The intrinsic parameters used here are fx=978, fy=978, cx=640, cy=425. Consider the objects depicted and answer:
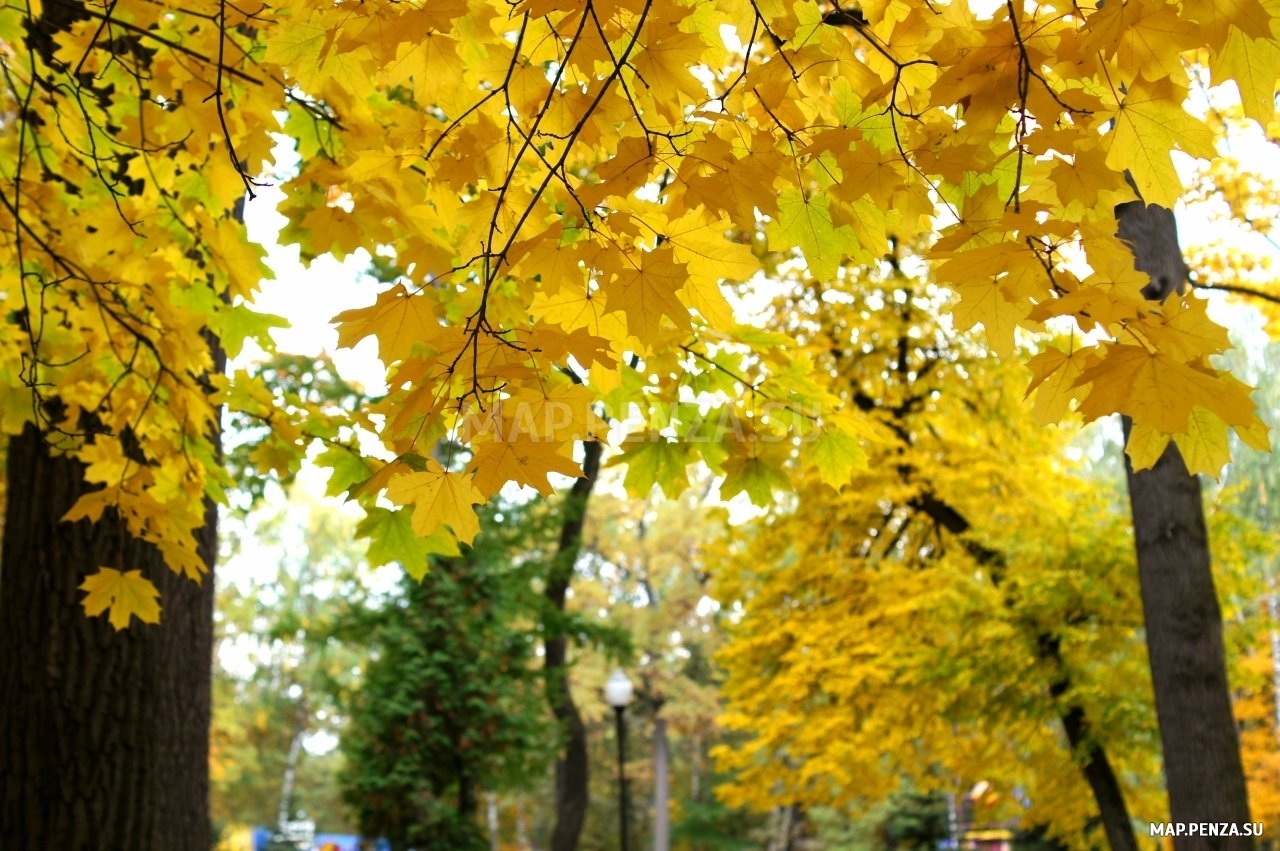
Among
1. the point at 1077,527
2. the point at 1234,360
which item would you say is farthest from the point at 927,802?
the point at 1077,527

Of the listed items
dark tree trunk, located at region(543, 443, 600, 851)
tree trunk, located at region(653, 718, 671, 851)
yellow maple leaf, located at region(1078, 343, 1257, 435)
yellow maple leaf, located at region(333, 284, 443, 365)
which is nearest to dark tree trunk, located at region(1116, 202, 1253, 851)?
yellow maple leaf, located at region(1078, 343, 1257, 435)

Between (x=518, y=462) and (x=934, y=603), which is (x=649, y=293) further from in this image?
(x=934, y=603)

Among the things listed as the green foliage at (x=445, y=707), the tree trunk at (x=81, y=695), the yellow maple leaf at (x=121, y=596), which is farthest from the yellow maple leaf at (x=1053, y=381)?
the green foliage at (x=445, y=707)

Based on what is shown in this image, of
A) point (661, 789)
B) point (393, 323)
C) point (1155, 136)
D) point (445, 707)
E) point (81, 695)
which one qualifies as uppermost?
point (1155, 136)

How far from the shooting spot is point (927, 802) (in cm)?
1712

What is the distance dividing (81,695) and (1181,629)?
436cm

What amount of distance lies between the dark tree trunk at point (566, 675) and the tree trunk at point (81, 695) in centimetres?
707

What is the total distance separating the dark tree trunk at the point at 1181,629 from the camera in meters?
4.20

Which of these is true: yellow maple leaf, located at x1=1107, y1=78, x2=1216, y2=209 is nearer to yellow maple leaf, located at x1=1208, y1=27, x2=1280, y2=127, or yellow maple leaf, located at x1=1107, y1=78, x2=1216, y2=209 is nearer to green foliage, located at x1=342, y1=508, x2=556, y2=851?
yellow maple leaf, located at x1=1208, y1=27, x2=1280, y2=127

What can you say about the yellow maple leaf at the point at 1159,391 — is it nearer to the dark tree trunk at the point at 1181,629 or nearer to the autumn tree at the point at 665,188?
the autumn tree at the point at 665,188

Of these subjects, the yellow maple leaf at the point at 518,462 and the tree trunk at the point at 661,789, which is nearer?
the yellow maple leaf at the point at 518,462

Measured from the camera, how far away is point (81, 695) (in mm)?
3039

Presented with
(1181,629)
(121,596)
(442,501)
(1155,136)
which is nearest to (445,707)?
(1181,629)

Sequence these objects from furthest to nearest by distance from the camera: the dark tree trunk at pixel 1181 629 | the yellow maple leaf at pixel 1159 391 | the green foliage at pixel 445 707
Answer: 1. the green foliage at pixel 445 707
2. the dark tree trunk at pixel 1181 629
3. the yellow maple leaf at pixel 1159 391
